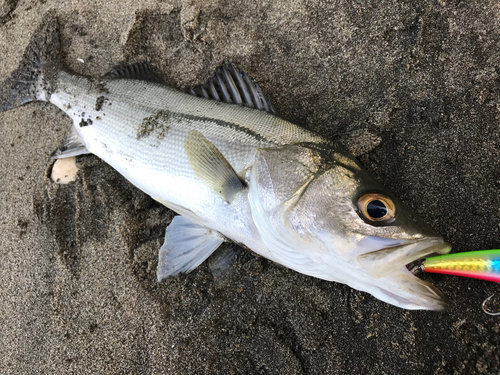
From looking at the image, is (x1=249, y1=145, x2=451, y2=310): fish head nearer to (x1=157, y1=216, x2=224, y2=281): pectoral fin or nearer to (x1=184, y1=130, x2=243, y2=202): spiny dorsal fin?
(x1=184, y1=130, x2=243, y2=202): spiny dorsal fin

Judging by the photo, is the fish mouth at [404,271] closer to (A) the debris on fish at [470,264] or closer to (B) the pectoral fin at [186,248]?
(A) the debris on fish at [470,264]

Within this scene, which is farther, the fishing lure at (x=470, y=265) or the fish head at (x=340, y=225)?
the fishing lure at (x=470, y=265)

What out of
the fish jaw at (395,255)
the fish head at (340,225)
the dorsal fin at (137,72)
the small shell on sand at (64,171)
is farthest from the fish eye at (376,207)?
the small shell on sand at (64,171)

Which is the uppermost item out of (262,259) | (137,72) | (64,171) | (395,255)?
(395,255)

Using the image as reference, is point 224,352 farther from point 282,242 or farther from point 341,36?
point 341,36

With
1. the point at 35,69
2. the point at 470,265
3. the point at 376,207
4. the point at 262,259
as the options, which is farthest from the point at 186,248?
the point at 35,69

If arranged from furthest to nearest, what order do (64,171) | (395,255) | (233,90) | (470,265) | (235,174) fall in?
Result: (64,171) < (233,90) < (235,174) < (470,265) < (395,255)

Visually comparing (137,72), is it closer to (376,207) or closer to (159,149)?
(159,149)
